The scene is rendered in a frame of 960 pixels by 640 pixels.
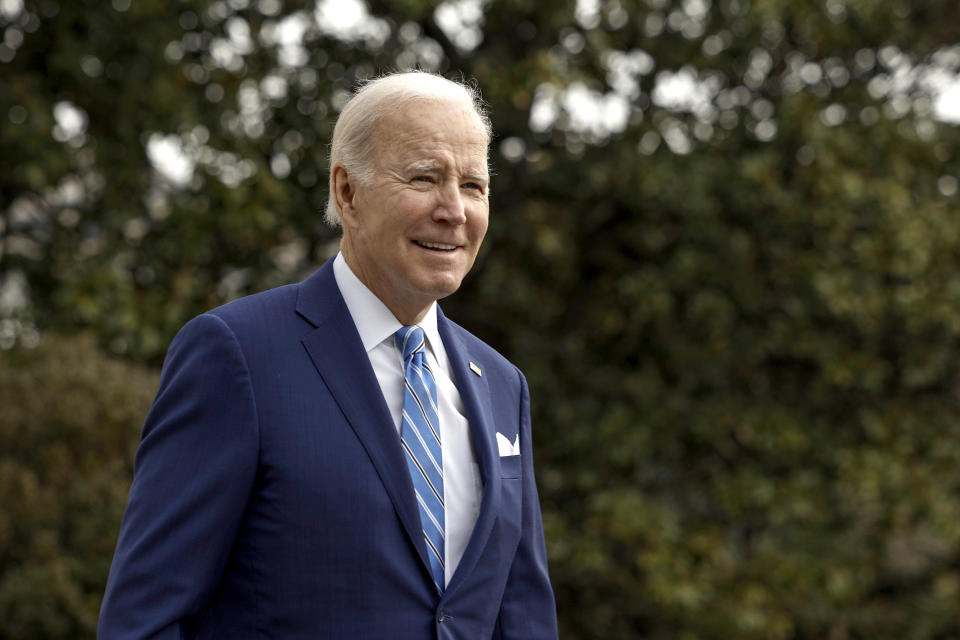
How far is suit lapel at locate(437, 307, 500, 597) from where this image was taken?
80.7 inches

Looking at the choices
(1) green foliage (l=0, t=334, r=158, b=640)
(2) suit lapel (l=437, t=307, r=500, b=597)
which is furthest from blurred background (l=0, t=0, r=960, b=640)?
(2) suit lapel (l=437, t=307, r=500, b=597)

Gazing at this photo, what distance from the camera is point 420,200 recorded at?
6.70ft

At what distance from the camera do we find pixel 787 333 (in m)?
6.86

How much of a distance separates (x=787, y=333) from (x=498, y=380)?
189 inches

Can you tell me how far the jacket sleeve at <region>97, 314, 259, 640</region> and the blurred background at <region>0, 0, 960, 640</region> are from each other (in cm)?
399

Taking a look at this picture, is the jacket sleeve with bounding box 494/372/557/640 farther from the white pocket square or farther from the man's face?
the man's face

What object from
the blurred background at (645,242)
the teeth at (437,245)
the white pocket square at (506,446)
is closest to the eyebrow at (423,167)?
the teeth at (437,245)

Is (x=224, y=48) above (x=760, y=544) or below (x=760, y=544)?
Answer: above

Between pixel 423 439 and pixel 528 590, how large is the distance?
420 mm

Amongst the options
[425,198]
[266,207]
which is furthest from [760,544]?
[425,198]

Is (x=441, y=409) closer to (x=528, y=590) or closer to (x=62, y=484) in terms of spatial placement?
(x=528, y=590)

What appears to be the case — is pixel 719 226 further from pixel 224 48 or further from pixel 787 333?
pixel 224 48

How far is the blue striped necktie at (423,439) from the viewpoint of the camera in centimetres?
202

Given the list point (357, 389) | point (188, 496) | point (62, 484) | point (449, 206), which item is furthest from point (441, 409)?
point (62, 484)
